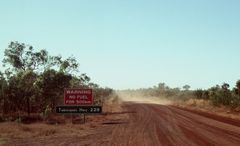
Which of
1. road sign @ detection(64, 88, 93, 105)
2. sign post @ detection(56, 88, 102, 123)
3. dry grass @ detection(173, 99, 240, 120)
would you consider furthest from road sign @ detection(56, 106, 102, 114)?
dry grass @ detection(173, 99, 240, 120)

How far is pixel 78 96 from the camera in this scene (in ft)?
94.2

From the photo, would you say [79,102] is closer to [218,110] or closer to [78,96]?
[78,96]

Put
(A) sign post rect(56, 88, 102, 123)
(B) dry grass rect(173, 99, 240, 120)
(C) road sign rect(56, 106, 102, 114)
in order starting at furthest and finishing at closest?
(B) dry grass rect(173, 99, 240, 120) → (A) sign post rect(56, 88, 102, 123) → (C) road sign rect(56, 106, 102, 114)

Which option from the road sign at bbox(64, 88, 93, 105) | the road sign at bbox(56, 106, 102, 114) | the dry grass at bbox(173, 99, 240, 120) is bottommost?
the dry grass at bbox(173, 99, 240, 120)

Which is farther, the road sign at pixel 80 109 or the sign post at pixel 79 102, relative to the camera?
the sign post at pixel 79 102

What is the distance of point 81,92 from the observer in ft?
94.2

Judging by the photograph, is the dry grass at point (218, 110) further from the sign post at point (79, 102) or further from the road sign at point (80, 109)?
the sign post at point (79, 102)

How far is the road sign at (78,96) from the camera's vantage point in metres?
28.6

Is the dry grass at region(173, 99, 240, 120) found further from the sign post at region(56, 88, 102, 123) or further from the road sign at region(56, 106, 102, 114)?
the sign post at region(56, 88, 102, 123)

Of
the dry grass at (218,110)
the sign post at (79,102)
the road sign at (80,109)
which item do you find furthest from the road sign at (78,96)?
the dry grass at (218,110)

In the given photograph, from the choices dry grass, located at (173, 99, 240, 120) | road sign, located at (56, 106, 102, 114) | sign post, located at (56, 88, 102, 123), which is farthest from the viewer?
dry grass, located at (173, 99, 240, 120)

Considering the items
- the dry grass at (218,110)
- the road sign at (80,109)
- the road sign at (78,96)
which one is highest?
the road sign at (78,96)

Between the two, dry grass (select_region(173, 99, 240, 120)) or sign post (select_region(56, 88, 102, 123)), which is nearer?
sign post (select_region(56, 88, 102, 123))

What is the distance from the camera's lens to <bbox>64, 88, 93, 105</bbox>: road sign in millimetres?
28594
